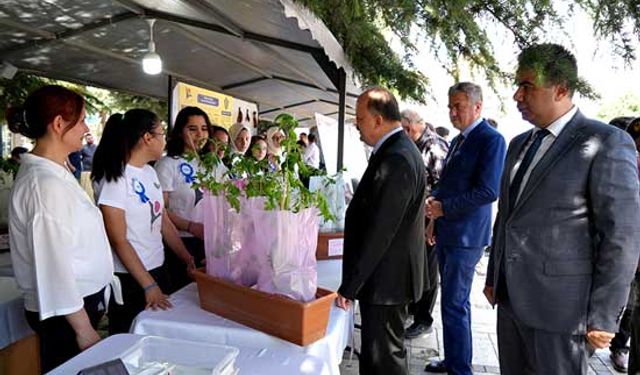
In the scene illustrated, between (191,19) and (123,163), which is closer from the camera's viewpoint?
(123,163)

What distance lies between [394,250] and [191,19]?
2.76 meters

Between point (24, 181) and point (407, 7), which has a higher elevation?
point (407, 7)

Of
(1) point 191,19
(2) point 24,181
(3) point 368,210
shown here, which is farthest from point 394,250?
(1) point 191,19

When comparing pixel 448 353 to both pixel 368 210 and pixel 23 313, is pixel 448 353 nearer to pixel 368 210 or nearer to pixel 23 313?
pixel 368 210

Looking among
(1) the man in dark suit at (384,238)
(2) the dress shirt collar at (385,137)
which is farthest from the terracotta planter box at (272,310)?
(2) the dress shirt collar at (385,137)

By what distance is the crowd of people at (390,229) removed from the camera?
4.72 ft

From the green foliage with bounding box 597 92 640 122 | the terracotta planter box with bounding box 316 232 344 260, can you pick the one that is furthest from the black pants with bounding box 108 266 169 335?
the green foliage with bounding box 597 92 640 122

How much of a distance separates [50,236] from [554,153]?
1.68 metres

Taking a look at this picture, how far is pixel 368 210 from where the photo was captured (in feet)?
5.90

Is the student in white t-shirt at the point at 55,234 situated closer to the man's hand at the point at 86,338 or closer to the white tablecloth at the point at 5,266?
the man's hand at the point at 86,338

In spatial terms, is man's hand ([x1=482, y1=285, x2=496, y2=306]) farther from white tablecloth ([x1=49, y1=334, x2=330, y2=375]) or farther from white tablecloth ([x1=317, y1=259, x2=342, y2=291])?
white tablecloth ([x1=49, y1=334, x2=330, y2=375])

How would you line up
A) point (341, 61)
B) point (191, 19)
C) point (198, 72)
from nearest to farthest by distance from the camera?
point (341, 61), point (191, 19), point (198, 72)

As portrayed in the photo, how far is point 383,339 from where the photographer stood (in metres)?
1.87

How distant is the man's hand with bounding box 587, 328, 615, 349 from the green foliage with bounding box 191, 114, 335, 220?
95 cm
